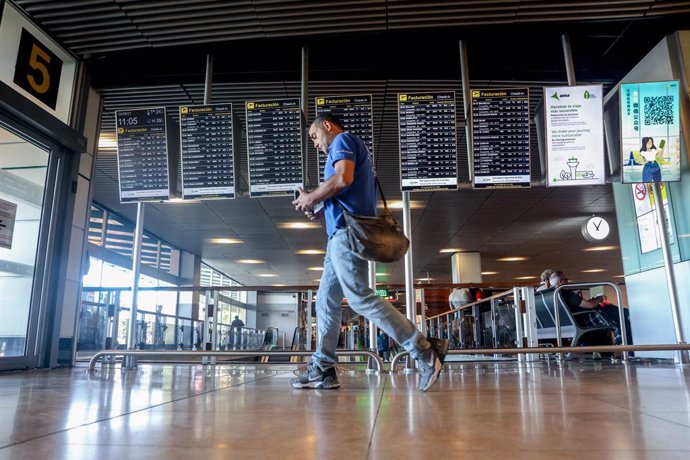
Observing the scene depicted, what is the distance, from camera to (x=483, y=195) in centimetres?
932

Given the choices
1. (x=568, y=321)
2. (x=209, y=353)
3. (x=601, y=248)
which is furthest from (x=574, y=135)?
(x=601, y=248)

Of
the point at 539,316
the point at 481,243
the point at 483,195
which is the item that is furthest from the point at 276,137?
the point at 481,243

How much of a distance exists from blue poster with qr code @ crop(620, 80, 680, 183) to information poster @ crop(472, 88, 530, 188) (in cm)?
79

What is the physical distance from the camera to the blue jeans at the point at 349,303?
2471mm

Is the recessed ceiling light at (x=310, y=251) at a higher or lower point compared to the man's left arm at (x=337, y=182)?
higher

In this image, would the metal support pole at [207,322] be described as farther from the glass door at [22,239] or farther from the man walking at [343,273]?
the man walking at [343,273]

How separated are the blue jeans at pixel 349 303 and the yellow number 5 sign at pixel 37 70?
3.35 m

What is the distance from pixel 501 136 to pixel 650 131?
1.20m

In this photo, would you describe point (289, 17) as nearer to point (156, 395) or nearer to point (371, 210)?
point (371, 210)

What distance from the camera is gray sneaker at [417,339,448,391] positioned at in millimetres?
2416

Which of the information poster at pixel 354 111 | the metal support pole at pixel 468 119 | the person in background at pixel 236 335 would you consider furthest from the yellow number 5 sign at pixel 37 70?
the person in background at pixel 236 335

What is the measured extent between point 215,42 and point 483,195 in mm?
6088

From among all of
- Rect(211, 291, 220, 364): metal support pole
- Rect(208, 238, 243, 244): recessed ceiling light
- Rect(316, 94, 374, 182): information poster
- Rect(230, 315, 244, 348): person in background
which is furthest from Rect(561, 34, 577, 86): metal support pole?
Rect(208, 238, 243, 244): recessed ceiling light

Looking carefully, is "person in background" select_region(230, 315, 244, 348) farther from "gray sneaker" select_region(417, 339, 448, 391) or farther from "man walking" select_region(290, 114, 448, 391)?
"gray sneaker" select_region(417, 339, 448, 391)
